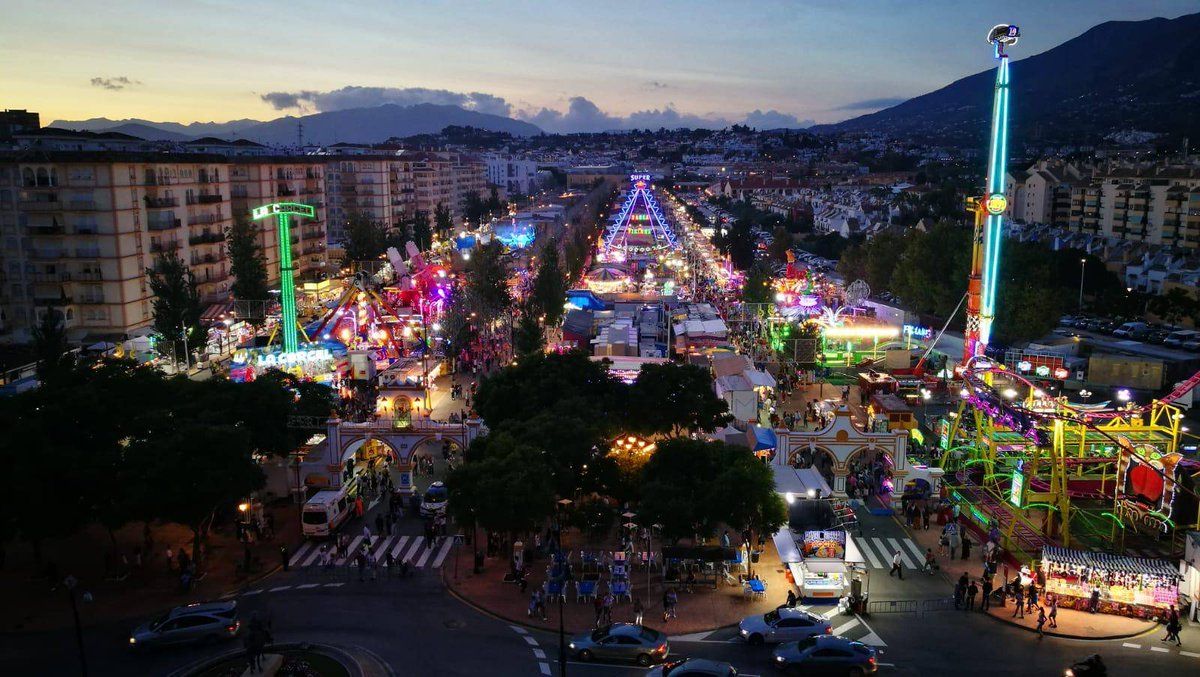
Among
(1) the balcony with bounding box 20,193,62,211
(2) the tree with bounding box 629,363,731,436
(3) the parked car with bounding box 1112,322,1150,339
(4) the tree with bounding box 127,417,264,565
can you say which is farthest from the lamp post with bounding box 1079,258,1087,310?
(1) the balcony with bounding box 20,193,62,211

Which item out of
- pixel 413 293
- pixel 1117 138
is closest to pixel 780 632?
pixel 413 293

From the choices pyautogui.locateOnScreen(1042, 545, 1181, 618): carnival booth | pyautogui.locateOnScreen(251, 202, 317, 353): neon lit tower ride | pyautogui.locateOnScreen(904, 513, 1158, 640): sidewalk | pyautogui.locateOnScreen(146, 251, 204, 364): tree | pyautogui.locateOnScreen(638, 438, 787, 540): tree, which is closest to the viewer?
pyautogui.locateOnScreen(904, 513, 1158, 640): sidewalk

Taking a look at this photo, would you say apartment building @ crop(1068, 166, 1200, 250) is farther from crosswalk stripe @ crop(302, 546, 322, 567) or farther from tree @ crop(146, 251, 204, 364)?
tree @ crop(146, 251, 204, 364)

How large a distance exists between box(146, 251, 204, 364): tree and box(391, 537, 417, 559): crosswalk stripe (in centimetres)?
2485

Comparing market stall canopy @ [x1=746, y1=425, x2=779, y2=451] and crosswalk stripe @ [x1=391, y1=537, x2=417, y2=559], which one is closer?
crosswalk stripe @ [x1=391, y1=537, x2=417, y2=559]

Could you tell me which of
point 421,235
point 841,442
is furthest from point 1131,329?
point 421,235

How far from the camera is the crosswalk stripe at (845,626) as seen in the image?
21188 millimetres

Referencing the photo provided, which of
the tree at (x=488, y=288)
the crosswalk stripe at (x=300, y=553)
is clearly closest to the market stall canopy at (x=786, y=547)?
the crosswalk stripe at (x=300, y=553)

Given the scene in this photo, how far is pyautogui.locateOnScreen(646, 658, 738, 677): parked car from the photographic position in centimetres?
1788

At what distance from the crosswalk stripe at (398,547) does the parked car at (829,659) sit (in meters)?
12.1

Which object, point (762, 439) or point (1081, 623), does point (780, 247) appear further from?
point (1081, 623)

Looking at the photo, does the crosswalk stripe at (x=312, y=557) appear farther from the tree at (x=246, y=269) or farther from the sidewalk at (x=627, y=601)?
the tree at (x=246, y=269)

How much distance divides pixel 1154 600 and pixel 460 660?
679 inches

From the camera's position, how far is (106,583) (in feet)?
79.4
